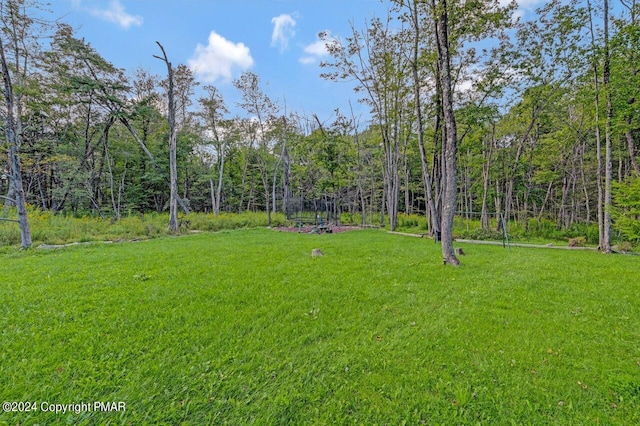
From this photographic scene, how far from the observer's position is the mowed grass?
A: 186 centimetres

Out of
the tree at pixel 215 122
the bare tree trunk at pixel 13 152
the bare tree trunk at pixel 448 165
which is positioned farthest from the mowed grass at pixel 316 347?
the tree at pixel 215 122

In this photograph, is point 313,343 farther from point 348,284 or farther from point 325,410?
point 348,284

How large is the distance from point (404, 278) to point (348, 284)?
112cm

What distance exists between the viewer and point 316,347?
8.45ft

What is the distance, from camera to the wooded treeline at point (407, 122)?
7707mm

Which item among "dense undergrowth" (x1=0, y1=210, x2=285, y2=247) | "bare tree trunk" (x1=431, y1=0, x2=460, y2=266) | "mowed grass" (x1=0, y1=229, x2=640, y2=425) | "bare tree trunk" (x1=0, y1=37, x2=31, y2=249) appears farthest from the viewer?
"dense undergrowth" (x1=0, y1=210, x2=285, y2=247)

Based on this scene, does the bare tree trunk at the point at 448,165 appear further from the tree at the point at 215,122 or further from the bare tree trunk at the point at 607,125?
the tree at the point at 215,122

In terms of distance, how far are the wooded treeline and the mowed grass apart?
10.4ft

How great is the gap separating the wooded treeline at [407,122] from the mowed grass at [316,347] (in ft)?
10.4

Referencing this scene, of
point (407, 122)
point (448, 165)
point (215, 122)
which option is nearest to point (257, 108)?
point (215, 122)

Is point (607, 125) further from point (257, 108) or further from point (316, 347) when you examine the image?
point (257, 108)

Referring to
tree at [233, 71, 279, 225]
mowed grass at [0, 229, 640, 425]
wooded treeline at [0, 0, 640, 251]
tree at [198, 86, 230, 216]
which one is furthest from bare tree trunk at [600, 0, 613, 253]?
tree at [198, 86, 230, 216]

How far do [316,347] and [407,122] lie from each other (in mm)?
13674

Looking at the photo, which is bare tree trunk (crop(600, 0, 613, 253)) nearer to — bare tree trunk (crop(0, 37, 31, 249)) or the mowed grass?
the mowed grass
